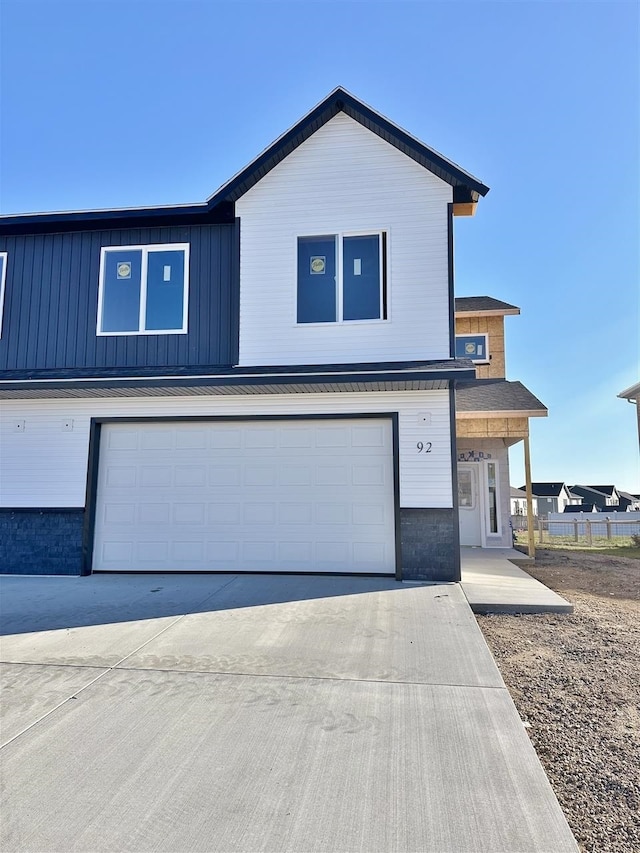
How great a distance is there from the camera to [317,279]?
8242 millimetres

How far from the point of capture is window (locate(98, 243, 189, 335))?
28.2ft

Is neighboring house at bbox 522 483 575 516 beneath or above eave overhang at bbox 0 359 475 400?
beneath

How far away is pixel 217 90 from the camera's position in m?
10.1

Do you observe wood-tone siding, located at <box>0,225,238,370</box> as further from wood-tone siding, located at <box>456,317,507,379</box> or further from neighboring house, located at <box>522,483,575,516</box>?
neighboring house, located at <box>522,483,575,516</box>

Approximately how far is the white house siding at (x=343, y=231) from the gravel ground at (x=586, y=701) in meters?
4.14

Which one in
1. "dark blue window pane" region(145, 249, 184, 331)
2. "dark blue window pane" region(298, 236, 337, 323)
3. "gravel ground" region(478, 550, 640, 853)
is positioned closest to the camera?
"gravel ground" region(478, 550, 640, 853)

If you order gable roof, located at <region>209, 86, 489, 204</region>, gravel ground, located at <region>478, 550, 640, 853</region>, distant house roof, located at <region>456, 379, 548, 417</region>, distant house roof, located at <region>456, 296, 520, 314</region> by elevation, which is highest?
gable roof, located at <region>209, 86, 489, 204</region>

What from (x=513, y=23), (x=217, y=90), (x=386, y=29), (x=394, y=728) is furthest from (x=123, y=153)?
(x=394, y=728)

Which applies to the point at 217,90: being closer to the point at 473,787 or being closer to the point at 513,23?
the point at 513,23

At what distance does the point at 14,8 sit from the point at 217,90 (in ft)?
12.3

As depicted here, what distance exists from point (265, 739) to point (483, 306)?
11.1 metres

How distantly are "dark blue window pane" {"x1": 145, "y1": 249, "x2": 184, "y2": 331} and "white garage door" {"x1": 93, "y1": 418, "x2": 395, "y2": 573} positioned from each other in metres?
1.78

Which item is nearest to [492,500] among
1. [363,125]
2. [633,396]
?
[633,396]

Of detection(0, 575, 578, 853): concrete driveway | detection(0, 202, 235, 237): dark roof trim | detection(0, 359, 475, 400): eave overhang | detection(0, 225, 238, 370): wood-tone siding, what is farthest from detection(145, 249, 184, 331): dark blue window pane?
detection(0, 575, 578, 853): concrete driveway
